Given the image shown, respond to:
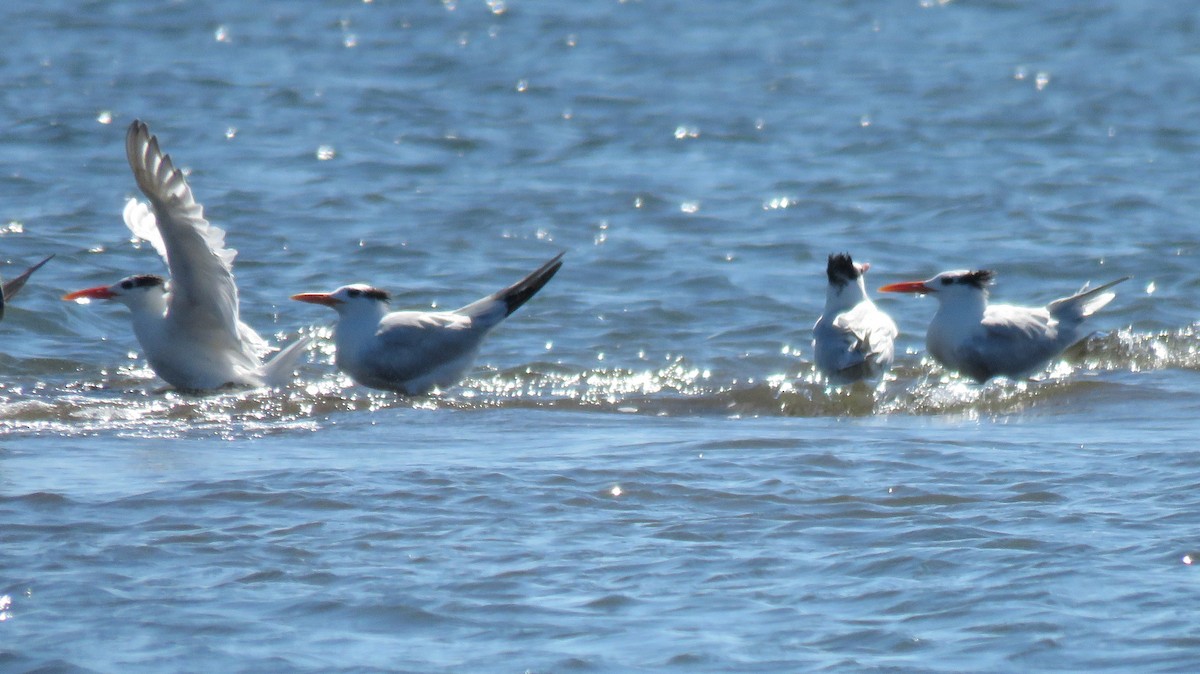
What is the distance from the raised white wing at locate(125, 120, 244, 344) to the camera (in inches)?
291

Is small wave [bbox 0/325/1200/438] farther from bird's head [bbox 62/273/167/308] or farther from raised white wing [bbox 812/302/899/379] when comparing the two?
bird's head [bbox 62/273/167/308]

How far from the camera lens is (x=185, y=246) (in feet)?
24.9

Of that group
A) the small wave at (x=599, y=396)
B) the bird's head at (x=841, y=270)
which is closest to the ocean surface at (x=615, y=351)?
the small wave at (x=599, y=396)

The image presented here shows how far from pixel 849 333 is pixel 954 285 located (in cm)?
74

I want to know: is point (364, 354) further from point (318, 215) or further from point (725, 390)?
point (318, 215)

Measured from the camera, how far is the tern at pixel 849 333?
779 centimetres

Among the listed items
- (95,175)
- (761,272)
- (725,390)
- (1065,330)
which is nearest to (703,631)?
(725,390)

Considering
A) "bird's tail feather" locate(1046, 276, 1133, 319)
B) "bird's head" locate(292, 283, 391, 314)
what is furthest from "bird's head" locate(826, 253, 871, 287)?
"bird's head" locate(292, 283, 391, 314)

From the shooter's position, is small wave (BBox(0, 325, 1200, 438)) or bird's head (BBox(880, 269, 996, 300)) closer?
small wave (BBox(0, 325, 1200, 438))

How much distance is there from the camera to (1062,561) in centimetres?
464

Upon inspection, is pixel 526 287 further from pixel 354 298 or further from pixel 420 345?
pixel 354 298

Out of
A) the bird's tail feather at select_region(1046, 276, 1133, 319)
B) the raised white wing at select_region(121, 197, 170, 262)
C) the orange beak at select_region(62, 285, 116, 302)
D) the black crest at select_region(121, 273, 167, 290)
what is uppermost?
the raised white wing at select_region(121, 197, 170, 262)

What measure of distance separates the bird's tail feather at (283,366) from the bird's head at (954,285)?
107 inches

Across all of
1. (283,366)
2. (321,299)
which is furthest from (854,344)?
(283,366)
